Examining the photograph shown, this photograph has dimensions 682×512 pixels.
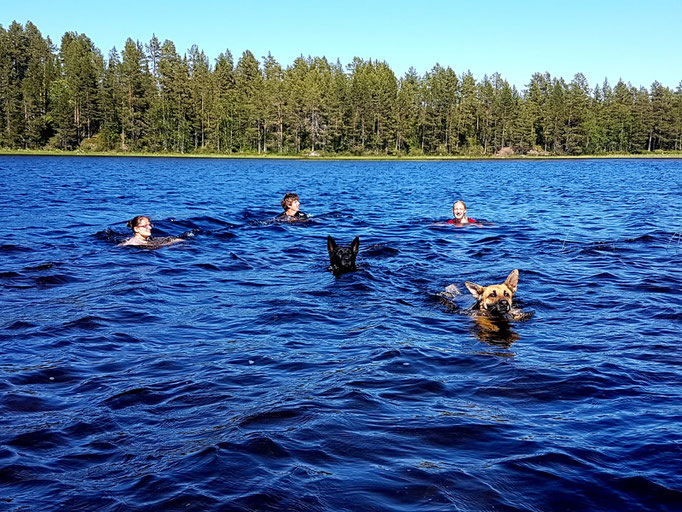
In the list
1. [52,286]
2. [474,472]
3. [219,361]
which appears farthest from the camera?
[52,286]

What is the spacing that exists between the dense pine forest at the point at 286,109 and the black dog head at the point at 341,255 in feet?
329

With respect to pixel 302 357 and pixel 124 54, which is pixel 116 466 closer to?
pixel 302 357

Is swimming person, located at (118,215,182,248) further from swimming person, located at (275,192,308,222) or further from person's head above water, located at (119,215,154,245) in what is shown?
swimming person, located at (275,192,308,222)

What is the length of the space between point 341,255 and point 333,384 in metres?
5.44

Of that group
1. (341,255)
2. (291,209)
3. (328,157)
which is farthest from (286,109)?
(341,255)

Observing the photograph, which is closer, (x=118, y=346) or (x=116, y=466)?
(x=116, y=466)

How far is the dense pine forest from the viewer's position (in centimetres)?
10288

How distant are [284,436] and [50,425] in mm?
1947

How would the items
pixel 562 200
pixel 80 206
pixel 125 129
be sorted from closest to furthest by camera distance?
pixel 80 206 → pixel 562 200 → pixel 125 129

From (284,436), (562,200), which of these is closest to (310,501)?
(284,436)

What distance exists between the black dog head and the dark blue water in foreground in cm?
33

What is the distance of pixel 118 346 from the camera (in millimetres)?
6988

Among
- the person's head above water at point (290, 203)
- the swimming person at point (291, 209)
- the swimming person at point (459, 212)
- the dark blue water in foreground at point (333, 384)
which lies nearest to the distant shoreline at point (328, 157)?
the swimming person at point (291, 209)

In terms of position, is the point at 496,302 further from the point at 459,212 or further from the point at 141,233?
the point at 459,212
